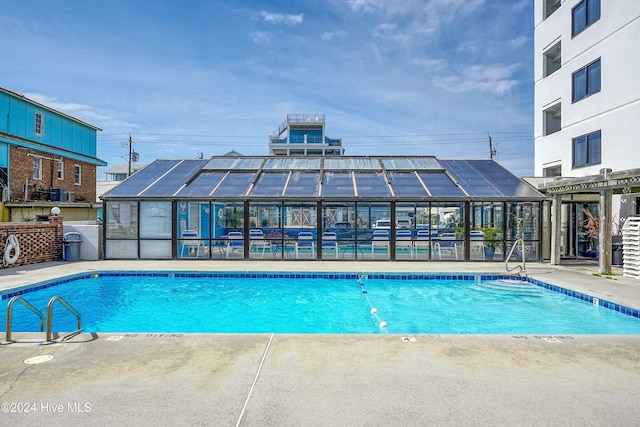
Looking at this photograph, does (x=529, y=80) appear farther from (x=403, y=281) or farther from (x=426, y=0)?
(x=403, y=281)

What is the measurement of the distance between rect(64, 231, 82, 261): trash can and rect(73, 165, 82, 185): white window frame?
435 inches

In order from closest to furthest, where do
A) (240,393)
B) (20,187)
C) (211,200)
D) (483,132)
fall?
(240,393) < (211,200) < (20,187) < (483,132)

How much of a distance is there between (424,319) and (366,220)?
375 inches

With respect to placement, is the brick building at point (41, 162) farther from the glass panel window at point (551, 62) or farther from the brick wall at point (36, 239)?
the glass panel window at point (551, 62)

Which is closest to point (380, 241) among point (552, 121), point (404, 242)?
point (404, 242)

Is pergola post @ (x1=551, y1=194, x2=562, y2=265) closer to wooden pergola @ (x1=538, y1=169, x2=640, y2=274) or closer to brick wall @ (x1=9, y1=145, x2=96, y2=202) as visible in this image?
wooden pergola @ (x1=538, y1=169, x2=640, y2=274)

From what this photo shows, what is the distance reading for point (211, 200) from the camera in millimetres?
11727

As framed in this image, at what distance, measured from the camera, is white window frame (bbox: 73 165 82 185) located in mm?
21097

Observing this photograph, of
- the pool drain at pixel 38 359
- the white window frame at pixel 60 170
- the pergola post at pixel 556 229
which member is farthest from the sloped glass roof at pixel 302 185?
the white window frame at pixel 60 170

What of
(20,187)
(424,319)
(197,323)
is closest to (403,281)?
(424,319)

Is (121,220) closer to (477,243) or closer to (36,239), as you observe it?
(36,239)

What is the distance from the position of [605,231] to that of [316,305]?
7.16m

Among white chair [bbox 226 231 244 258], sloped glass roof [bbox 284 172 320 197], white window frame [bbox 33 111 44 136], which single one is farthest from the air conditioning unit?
sloped glass roof [bbox 284 172 320 197]

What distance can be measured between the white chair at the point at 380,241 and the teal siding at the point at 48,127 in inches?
660
